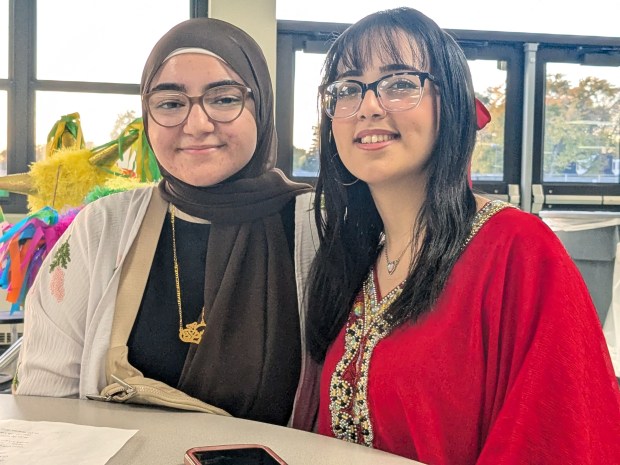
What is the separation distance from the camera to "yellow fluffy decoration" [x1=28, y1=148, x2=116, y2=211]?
2076 millimetres

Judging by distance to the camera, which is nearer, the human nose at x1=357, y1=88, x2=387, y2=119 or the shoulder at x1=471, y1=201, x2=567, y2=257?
the shoulder at x1=471, y1=201, x2=567, y2=257

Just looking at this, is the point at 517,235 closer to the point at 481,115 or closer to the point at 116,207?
the point at 481,115

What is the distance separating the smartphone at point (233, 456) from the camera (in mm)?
731

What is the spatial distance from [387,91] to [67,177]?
53.2 inches

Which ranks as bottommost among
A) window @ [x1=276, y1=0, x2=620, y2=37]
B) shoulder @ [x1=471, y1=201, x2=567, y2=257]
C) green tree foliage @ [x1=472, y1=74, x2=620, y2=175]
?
shoulder @ [x1=471, y1=201, x2=567, y2=257]

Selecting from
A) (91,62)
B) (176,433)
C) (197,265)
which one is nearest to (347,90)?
(197,265)

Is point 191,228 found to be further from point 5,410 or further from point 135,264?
point 5,410

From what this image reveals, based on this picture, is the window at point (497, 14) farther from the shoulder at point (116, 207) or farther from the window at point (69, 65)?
the shoulder at point (116, 207)

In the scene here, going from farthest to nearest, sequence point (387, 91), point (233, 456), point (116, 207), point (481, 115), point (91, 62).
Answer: point (91, 62) < point (116, 207) < point (481, 115) < point (387, 91) < point (233, 456)

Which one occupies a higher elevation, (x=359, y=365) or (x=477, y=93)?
(x=477, y=93)

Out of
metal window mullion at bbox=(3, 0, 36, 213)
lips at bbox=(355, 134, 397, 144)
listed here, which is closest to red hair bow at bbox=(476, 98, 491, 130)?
lips at bbox=(355, 134, 397, 144)

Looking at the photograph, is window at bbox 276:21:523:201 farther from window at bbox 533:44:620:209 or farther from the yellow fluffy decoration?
the yellow fluffy decoration

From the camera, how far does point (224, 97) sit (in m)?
1.29

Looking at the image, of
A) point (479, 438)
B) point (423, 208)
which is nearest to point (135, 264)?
point (423, 208)
